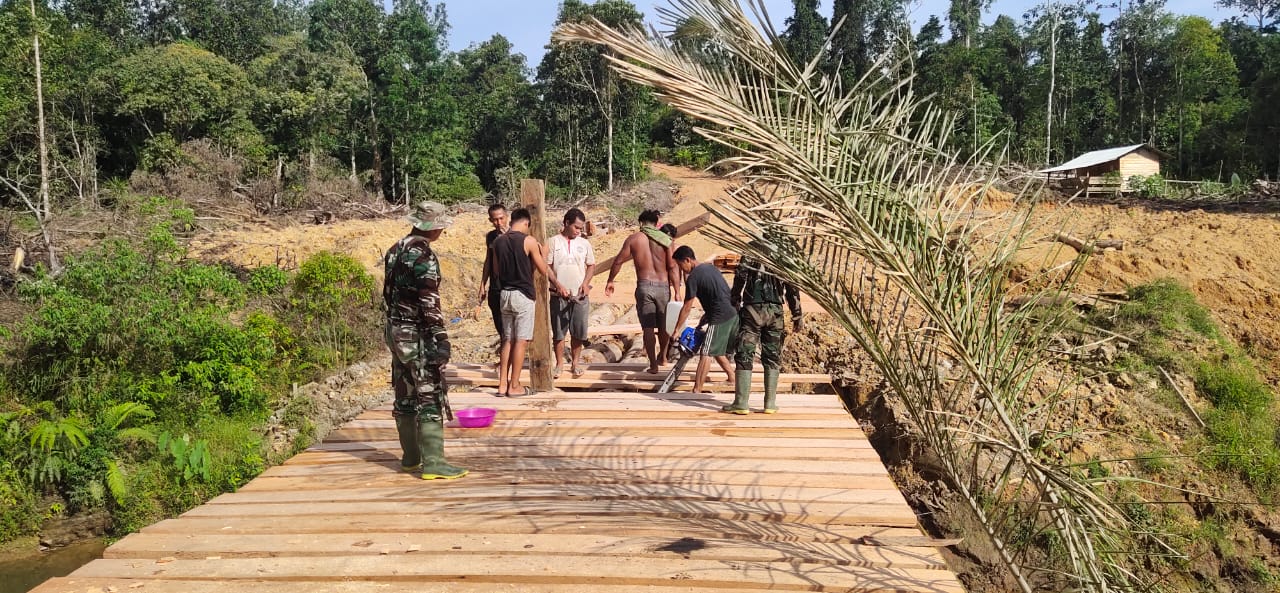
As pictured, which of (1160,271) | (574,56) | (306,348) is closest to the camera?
(306,348)

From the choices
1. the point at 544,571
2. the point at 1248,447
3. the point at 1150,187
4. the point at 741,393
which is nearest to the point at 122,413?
the point at 741,393

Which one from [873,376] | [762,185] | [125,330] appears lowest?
[873,376]

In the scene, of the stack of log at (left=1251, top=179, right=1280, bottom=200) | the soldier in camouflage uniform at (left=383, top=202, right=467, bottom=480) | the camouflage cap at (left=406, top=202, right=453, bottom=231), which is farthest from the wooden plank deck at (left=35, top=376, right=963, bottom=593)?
the stack of log at (left=1251, top=179, right=1280, bottom=200)

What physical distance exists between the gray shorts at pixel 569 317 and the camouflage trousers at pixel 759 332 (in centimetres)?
189

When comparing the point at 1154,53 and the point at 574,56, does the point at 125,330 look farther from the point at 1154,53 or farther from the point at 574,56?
the point at 1154,53

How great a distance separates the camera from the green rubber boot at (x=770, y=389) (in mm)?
5641

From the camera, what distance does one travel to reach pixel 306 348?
10.9 meters

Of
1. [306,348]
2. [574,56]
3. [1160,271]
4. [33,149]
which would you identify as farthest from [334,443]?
[574,56]

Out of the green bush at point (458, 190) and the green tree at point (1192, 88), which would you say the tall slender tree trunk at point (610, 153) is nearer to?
the green bush at point (458, 190)

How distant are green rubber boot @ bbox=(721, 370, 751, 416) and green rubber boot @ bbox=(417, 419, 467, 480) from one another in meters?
2.14

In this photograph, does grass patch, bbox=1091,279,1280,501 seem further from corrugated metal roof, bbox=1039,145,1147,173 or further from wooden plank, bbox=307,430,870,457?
corrugated metal roof, bbox=1039,145,1147,173

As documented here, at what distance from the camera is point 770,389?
5.64 m

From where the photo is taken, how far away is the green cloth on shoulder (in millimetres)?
6668

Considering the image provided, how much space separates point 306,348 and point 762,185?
31.3 feet
